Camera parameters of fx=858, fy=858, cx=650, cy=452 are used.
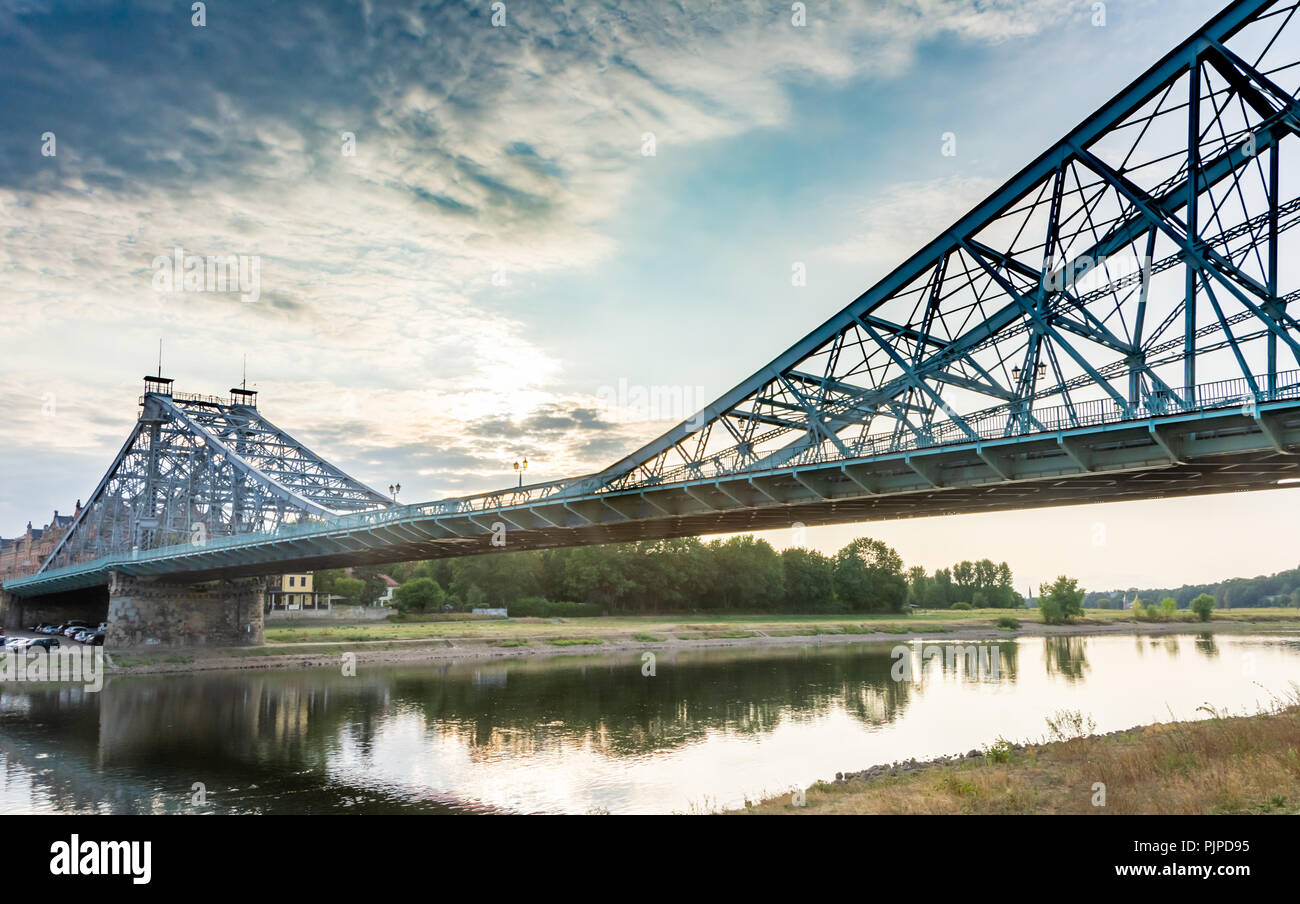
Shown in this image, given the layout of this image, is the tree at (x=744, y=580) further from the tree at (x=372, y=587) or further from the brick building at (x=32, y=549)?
the brick building at (x=32, y=549)

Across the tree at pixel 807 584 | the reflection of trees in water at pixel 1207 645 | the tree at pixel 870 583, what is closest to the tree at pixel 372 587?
the tree at pixel 807 584

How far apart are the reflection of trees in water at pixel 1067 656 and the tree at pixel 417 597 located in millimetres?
58824

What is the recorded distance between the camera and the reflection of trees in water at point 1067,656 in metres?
A: 55.6

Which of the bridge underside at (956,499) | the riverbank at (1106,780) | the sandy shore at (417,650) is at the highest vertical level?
the bridge underside at (956,499)

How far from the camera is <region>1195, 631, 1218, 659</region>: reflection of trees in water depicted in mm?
68000

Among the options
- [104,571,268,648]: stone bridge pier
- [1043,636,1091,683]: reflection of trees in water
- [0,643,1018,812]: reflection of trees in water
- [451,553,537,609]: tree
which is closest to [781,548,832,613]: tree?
[1043,636,1091,683]: reflection of trees in water

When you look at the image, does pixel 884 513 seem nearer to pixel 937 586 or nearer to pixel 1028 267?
pixel 1028 267

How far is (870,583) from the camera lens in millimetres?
135750

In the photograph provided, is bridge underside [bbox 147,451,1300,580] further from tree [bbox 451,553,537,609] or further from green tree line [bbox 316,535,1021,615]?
tree [bbox 451,553,537,609]

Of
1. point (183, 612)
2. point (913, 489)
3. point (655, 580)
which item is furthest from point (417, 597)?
point (913, 489)

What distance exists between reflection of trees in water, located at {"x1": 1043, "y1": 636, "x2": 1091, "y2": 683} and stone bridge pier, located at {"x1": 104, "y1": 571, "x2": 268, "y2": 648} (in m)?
61.0
